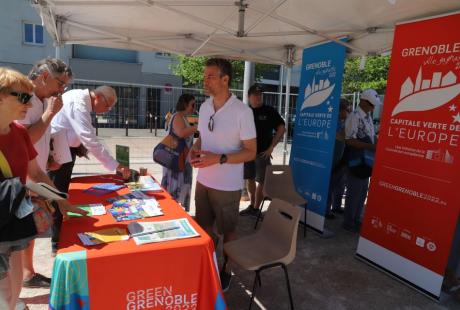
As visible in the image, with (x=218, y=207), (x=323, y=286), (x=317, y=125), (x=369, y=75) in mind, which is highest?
(x=369, y=75)

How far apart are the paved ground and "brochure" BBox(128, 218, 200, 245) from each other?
3.74 feet

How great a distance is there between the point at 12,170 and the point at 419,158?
3.07 metres

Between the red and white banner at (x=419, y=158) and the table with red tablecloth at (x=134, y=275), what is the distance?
2167 mm

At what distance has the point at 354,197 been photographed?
14.0 ft

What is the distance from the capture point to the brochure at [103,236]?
164 centimetres

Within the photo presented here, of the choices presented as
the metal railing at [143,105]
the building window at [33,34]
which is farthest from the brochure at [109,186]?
the building window at [33,34]

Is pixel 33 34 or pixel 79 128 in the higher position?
pixel 33 34

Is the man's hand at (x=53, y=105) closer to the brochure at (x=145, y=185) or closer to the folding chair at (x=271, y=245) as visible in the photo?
the brochure at (x=145, y=185)

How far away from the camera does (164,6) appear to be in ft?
11.2

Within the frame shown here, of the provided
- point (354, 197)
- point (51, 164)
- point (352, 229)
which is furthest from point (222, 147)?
point (352, 229)

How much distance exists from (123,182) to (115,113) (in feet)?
29.2

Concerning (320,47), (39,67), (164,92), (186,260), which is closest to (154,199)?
(186,260)

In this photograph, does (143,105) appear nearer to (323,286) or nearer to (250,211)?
(250,211)

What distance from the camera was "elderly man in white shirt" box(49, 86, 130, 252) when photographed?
8.30 feet
